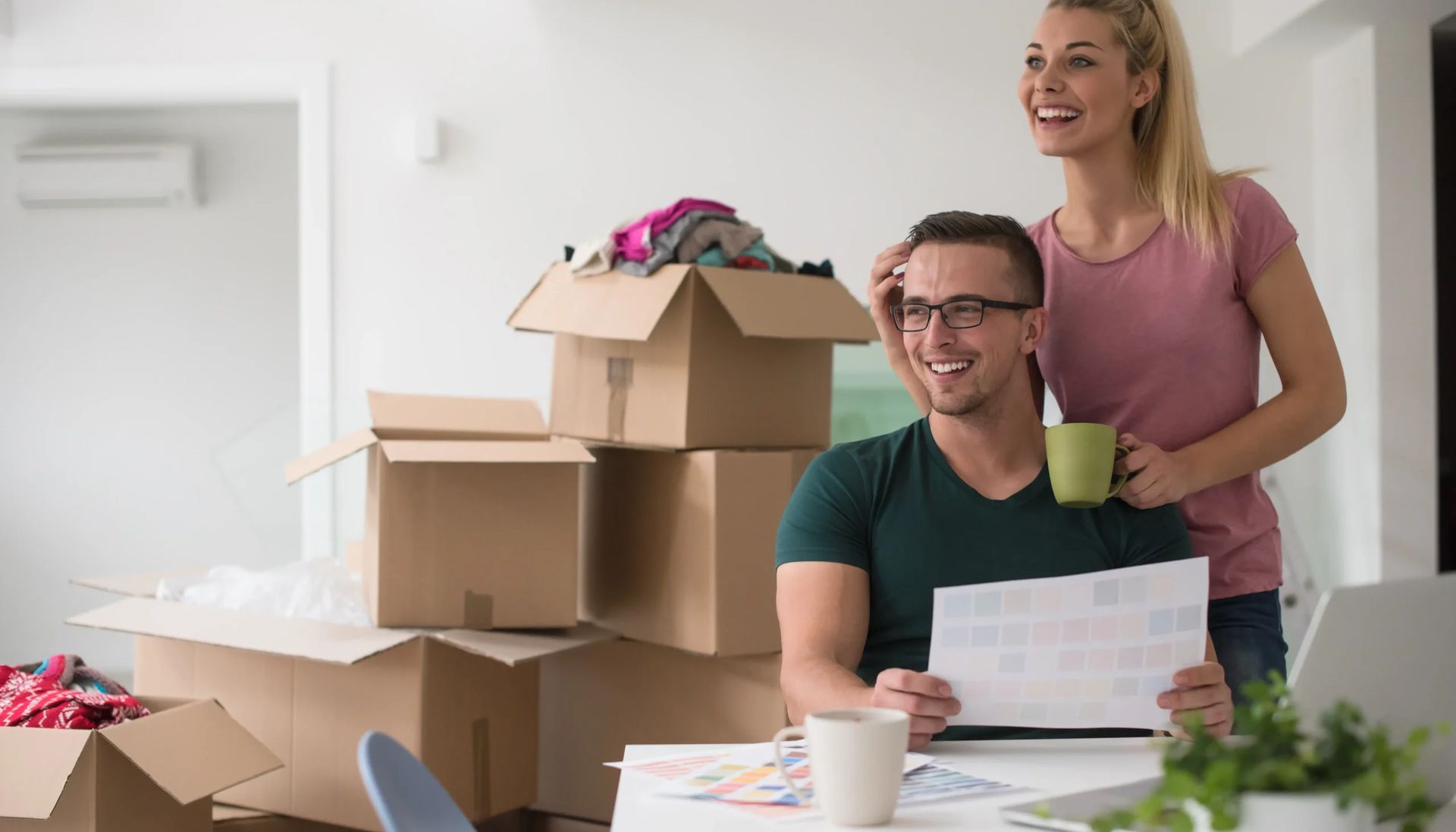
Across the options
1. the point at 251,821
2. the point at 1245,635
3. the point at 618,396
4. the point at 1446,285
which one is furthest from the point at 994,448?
the point at 1446,285

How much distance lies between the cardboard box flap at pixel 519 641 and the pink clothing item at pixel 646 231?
2.24 ft

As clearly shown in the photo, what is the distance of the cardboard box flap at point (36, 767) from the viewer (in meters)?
1.77

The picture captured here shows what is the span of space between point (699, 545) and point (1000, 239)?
0.96 m

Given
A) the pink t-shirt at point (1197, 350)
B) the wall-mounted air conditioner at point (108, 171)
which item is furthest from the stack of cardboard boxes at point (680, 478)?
the wall-mounted air conditioner at point (108, 171)

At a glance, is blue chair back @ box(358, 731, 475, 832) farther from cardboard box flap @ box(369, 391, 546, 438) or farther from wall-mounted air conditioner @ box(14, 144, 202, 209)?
wall-mounted air conditioner @ box(14, 144, 202, 209)

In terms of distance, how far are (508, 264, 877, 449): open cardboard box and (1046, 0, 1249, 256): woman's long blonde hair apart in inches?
31.9

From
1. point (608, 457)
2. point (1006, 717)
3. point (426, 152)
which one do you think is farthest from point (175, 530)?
point (1006, 717)

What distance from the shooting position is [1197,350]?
1.46 meters

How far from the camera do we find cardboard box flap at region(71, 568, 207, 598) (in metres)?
2.56

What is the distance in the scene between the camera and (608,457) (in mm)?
2461

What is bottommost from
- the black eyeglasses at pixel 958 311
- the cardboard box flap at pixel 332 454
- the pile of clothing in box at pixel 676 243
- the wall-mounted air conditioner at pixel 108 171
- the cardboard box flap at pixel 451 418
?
the cardboard box flap at pixel 332 454

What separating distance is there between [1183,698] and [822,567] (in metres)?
0.42

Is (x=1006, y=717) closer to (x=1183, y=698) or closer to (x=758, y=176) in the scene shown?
(x=1183, y=698)

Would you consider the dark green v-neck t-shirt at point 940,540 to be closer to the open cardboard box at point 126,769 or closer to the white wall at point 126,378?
the open cardboard box at point 126,769
